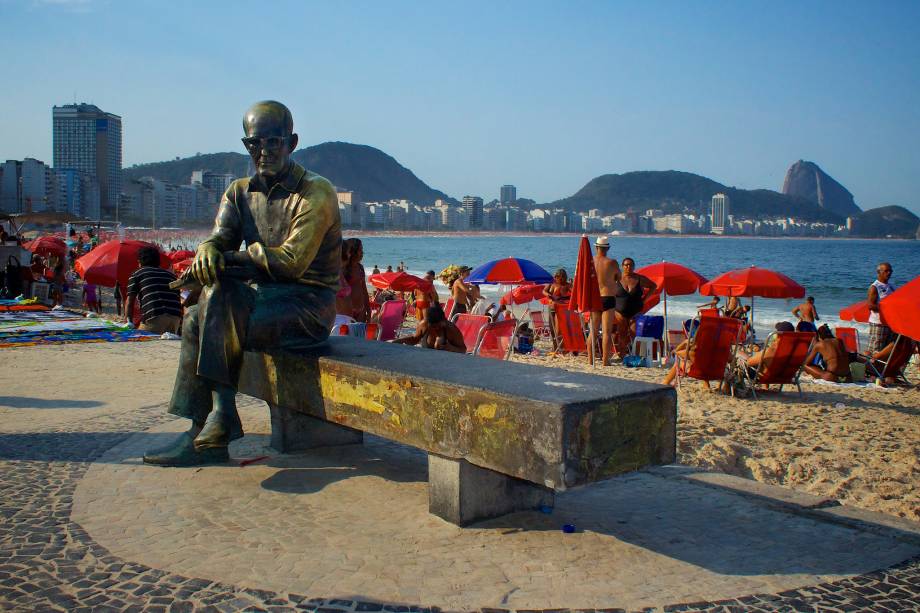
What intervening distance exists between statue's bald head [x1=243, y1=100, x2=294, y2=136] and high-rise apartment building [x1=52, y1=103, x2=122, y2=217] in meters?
146

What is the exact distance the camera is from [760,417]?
7.07m

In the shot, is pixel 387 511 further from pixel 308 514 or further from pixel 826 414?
pixel 826 414

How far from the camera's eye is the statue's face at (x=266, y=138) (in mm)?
4230

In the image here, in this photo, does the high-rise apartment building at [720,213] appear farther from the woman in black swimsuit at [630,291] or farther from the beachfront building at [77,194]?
the woman in black swimsuit at [630,291]

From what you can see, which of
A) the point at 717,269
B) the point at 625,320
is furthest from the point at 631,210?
the point at 625,320

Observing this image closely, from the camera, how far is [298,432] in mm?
4625

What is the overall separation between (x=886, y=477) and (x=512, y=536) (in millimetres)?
3350

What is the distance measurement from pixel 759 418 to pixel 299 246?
15.5 ft

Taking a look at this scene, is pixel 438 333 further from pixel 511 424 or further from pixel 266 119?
pixel 511 424

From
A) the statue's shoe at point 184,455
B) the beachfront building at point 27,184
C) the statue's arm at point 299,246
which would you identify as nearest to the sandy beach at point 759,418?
the statue's shoe at point 184,455

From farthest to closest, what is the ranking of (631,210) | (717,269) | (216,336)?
(631,210) → (717,269) → (216,336)

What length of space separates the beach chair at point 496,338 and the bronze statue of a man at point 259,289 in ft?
10.9

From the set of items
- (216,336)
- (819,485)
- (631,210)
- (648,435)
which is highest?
(631,210)

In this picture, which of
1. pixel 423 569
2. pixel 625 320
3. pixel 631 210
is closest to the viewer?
pixel 423 569
